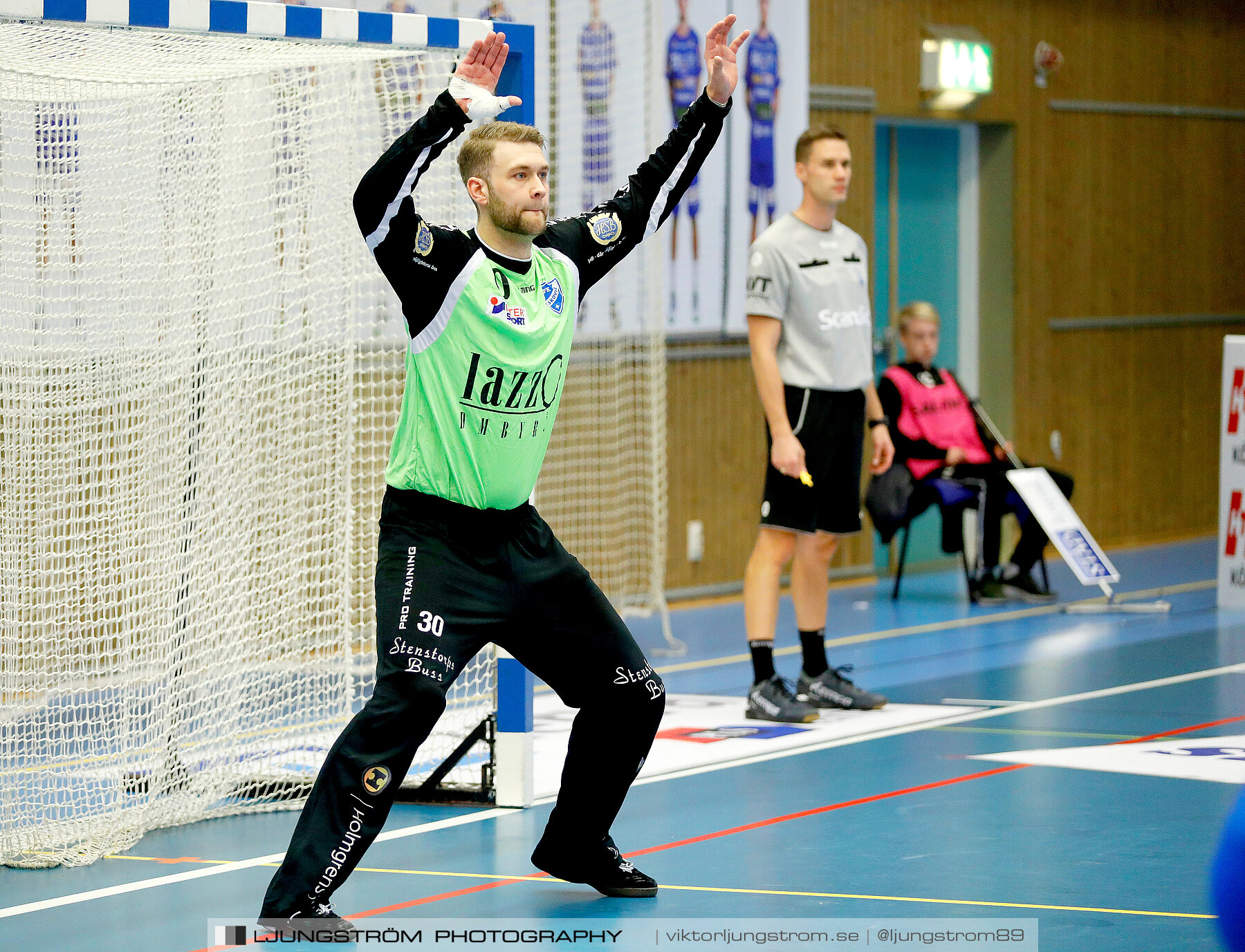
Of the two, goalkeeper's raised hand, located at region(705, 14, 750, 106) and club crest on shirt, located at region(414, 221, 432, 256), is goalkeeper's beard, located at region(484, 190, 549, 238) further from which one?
goalkeeper's raised hand, located at region(705, 14, 750, 106)

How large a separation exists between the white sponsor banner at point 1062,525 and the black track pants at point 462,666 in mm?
6248

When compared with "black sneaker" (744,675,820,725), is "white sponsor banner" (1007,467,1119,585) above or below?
above

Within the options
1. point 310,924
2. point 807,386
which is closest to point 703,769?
point 807,386

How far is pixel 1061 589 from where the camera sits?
1174 cm

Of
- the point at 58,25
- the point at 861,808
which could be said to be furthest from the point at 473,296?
the point at 861,808

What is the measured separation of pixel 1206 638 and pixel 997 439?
226 centimetres

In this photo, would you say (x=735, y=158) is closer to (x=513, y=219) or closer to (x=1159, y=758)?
(x=1159, y=758)

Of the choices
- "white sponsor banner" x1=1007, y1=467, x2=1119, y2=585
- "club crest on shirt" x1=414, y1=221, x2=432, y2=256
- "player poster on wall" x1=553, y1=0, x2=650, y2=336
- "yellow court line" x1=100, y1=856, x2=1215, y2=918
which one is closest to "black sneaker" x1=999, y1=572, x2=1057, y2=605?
"white sponsor banner" x1=1007, y1=467, x2=1119, y2=585

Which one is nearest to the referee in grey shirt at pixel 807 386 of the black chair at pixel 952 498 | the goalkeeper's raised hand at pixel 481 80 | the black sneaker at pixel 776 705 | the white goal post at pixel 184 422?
the black sneaker at pixel 776 705

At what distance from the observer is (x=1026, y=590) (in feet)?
36.6

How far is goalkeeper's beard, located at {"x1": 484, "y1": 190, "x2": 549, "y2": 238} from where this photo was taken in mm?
4570

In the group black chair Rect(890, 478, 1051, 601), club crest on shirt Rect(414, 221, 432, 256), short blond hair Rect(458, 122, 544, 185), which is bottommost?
black chair Rect(890, 478, 1051, 601)

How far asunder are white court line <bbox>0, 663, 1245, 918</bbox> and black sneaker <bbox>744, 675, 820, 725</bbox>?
12.5 inches

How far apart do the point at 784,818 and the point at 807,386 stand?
219 cm
